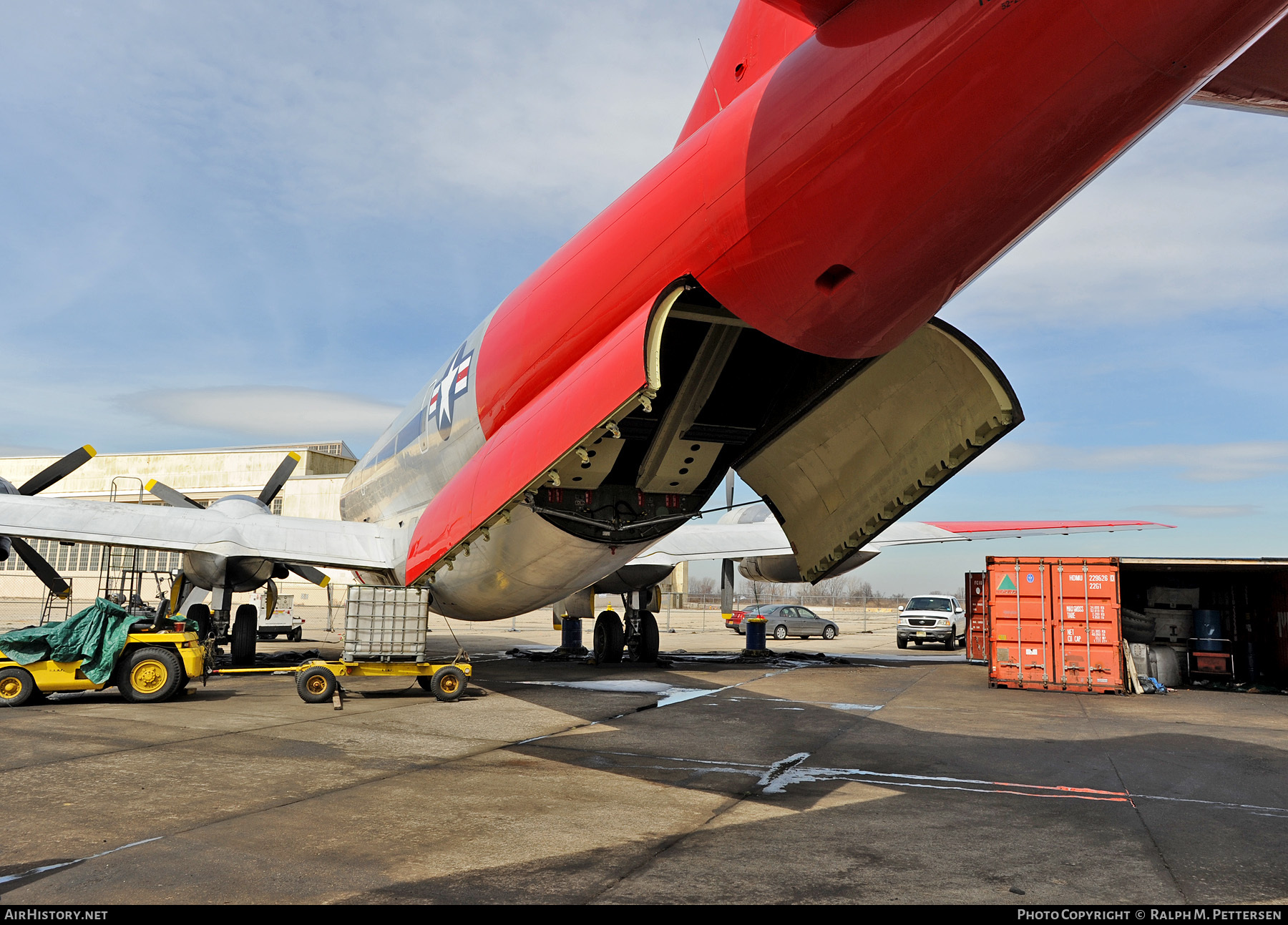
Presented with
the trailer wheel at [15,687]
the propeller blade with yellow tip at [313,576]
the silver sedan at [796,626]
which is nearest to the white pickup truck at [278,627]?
the propeller blade with yellow tip at [313,576]

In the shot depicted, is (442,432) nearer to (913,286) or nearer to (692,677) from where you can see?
(692,677)

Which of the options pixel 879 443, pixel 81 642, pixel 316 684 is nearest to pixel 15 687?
pixel 81 642

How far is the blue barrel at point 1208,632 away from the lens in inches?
690

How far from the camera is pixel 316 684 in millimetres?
11984

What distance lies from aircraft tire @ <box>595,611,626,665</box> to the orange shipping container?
316 inches

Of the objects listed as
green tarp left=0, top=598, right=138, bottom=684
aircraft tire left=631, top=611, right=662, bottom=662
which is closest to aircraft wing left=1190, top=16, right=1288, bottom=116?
green tarp left=0, top=598, right=138, bottom=684

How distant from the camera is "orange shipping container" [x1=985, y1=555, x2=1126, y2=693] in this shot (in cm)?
1593

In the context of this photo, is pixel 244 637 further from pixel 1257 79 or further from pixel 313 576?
pixel 1257 79

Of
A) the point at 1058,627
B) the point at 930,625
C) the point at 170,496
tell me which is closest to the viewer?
the point at 1058,627

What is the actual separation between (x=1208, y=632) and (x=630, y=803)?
16.4 m

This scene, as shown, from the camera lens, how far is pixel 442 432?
1310cm

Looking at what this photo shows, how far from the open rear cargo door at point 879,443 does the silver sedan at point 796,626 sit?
2539 centimetres

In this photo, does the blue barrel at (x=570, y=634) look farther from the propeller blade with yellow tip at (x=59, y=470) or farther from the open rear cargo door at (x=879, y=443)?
the open rear cargo door at (x=879, y=443)

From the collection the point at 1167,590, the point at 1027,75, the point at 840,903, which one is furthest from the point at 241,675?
the point at 1167,590
